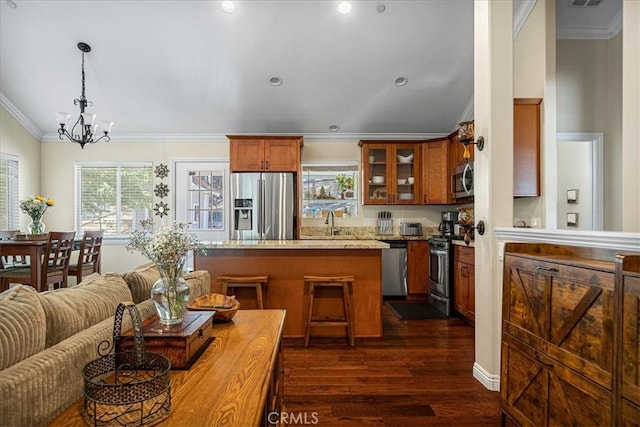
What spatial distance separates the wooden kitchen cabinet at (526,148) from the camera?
10.6 feet

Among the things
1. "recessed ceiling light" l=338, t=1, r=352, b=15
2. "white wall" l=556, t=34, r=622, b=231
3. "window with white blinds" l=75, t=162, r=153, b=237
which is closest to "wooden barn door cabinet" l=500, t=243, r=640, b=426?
"white wall" l=556, t=34, r=622, b=231

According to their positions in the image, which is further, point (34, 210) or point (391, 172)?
point (391, 172)

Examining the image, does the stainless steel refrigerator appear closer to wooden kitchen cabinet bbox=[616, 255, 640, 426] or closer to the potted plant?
the potted plant

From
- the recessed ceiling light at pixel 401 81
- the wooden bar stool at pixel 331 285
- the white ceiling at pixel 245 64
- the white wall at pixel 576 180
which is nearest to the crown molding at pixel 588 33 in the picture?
the white ceiling at pixel 245 64

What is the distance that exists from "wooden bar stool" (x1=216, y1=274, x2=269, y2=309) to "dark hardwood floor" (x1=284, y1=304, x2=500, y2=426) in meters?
0.54

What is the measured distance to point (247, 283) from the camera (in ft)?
10.4

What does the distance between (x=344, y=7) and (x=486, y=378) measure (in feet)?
12.3

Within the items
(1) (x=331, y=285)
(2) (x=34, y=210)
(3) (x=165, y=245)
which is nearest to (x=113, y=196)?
(2) (x=34, y=210)

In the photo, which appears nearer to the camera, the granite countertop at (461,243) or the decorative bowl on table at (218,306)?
the decorative bowl on table at (218,306)

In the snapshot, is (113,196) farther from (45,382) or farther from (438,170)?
(45,382)

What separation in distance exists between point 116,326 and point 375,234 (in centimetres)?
469

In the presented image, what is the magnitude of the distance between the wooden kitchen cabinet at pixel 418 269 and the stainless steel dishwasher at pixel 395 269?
3.3 inches

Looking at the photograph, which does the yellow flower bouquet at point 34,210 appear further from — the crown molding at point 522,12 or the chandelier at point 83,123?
the crown molding at point 522,12

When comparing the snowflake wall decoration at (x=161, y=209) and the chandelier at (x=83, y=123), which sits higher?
the chandelier at (x=83, y=123)
